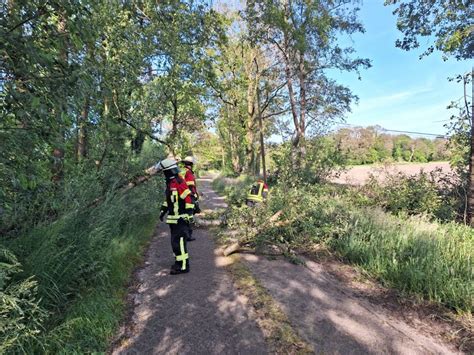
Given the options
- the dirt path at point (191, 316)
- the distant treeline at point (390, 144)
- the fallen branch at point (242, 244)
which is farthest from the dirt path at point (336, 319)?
the distant treeline at point (390, 144)

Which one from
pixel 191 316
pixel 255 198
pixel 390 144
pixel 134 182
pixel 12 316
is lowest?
pixel 191 316

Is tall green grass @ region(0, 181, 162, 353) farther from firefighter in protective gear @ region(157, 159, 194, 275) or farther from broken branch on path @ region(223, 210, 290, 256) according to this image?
broken branch on path @ region(223, 210, 290, 256)

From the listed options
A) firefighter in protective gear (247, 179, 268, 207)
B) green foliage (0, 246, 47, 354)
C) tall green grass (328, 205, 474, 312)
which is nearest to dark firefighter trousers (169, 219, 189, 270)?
green foliage (0, 246, 47, 354)

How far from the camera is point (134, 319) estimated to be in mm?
3900

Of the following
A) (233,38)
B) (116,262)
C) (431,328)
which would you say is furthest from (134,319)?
(233,38)

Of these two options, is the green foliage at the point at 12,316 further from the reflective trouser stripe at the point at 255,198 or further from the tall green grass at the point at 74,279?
the reflective trouser stripe at the point at 255,198

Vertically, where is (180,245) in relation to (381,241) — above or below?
above

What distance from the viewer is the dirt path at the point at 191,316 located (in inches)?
132

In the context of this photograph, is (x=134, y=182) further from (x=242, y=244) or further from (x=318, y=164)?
(x=318, y=164)

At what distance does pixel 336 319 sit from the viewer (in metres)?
3.89

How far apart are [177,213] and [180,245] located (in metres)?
0.59

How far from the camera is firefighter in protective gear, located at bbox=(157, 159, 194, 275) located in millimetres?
5527

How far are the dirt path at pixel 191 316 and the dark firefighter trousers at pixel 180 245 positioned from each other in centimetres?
22

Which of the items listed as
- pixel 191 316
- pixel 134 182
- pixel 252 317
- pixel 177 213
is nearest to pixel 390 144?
pixel 134 182
